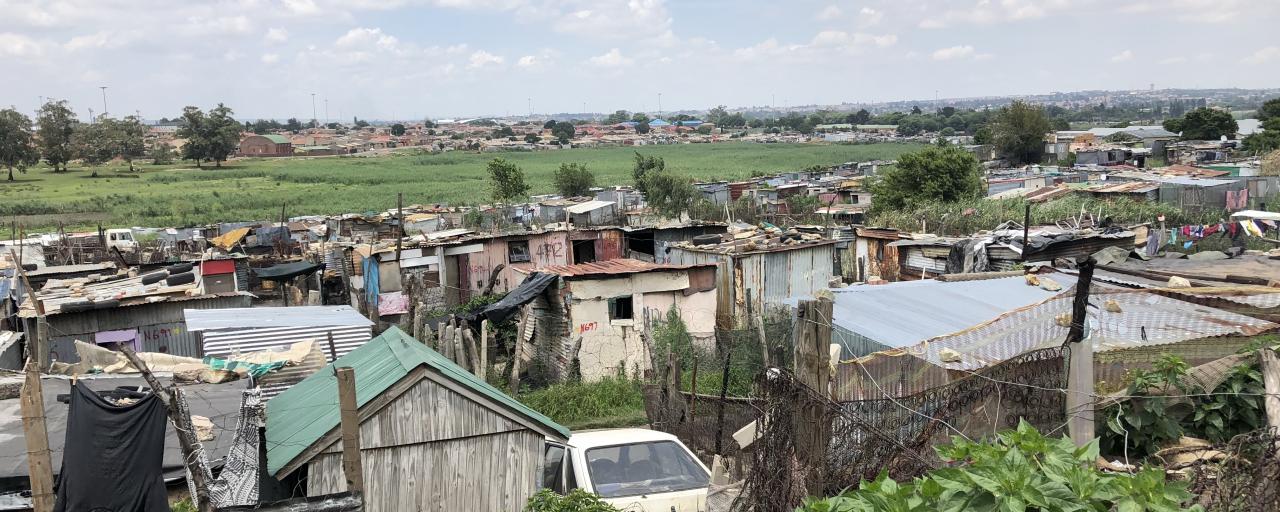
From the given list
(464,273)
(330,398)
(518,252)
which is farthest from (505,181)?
(330,398)

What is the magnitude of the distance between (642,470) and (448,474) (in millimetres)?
1678

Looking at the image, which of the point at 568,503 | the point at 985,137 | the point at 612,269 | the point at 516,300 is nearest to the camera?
the point at 568,503

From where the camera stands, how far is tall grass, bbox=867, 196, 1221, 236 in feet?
87.4

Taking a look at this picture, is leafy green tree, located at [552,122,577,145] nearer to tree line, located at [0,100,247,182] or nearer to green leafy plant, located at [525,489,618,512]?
tree line, located at [0,100,247,182]

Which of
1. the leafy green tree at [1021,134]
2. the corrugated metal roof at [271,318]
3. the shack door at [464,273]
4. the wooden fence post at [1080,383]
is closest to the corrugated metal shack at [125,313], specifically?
the corrugated metal roof at [271,318]

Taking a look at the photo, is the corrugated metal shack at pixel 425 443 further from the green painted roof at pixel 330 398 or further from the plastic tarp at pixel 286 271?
the plastic tarp at pixel 286 271

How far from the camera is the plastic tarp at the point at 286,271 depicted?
22.4 meters

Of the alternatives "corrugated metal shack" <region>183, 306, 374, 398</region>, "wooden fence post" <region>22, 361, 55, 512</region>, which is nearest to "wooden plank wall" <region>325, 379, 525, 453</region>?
"wooden fence post" <region>22, 361, 55, 512</region>

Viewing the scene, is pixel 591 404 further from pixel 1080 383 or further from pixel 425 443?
pixel 1080 383

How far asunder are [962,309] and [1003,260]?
748cm

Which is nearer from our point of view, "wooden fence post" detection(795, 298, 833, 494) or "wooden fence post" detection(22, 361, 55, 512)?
"wooden fence post" detection(795, 298, 833, 494)

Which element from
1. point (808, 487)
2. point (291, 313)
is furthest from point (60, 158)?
point (808, 487)

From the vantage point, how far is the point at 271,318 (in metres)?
15.3

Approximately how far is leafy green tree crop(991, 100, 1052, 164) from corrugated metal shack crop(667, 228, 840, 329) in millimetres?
54342
